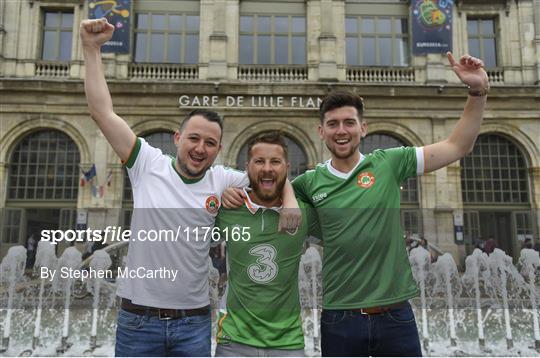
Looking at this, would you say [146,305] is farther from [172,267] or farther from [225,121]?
[225,121]

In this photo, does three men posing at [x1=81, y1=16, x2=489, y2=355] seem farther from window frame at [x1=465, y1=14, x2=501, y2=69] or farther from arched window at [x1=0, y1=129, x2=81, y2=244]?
window frame at [x1=465, y1=14, x2=501, y2=69]

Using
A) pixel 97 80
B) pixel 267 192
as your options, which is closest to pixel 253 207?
pixel 267 192

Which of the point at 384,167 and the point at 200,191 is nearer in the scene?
the point at 200,191

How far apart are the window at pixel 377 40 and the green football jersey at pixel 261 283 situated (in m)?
18.1

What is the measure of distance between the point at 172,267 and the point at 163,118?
651 inches

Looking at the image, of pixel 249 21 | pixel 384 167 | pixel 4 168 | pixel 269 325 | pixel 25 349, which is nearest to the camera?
pixel 269 325

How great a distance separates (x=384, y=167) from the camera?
3.07 metres

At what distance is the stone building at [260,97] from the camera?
18156 millimetres

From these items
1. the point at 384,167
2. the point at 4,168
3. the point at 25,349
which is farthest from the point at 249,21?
the point at 384,167

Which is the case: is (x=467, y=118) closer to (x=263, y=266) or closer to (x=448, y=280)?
(x=263, y=266)

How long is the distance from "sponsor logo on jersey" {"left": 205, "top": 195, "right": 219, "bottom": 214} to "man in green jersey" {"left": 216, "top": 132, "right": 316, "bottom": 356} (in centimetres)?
7

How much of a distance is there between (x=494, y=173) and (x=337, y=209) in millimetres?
18607

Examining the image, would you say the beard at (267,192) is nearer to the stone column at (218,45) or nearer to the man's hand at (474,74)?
the man's hand at (474,74)

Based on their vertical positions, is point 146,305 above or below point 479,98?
below
